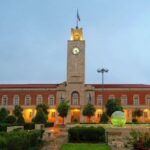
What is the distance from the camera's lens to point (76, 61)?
193ft

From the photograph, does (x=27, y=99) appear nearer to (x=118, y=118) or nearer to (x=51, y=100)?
(x=51, y=100)

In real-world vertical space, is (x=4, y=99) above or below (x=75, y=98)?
below

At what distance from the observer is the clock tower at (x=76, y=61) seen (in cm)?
5812

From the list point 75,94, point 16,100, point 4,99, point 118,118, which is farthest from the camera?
point 4,99

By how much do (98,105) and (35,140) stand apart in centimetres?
4108

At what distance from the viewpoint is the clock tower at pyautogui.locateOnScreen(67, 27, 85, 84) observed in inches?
2288

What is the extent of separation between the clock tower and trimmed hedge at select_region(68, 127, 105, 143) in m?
37.4

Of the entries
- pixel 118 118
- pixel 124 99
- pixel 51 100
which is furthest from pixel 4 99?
pixel 118 118

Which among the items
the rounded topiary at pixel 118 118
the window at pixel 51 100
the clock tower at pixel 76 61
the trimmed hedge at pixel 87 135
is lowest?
the trimmed hedge at pixel 87 135

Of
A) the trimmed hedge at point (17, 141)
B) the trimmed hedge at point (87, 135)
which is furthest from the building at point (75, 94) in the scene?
the trimmed hedge at point (17, 141)

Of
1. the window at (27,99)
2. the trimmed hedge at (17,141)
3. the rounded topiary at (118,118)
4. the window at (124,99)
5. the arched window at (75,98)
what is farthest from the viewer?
the window at (27,99)

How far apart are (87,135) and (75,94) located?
37510mm

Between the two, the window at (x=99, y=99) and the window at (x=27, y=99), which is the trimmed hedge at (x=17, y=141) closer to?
the window at (x=99, y=99)

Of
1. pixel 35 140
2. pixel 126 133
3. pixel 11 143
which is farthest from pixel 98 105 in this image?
pixel 11 143
